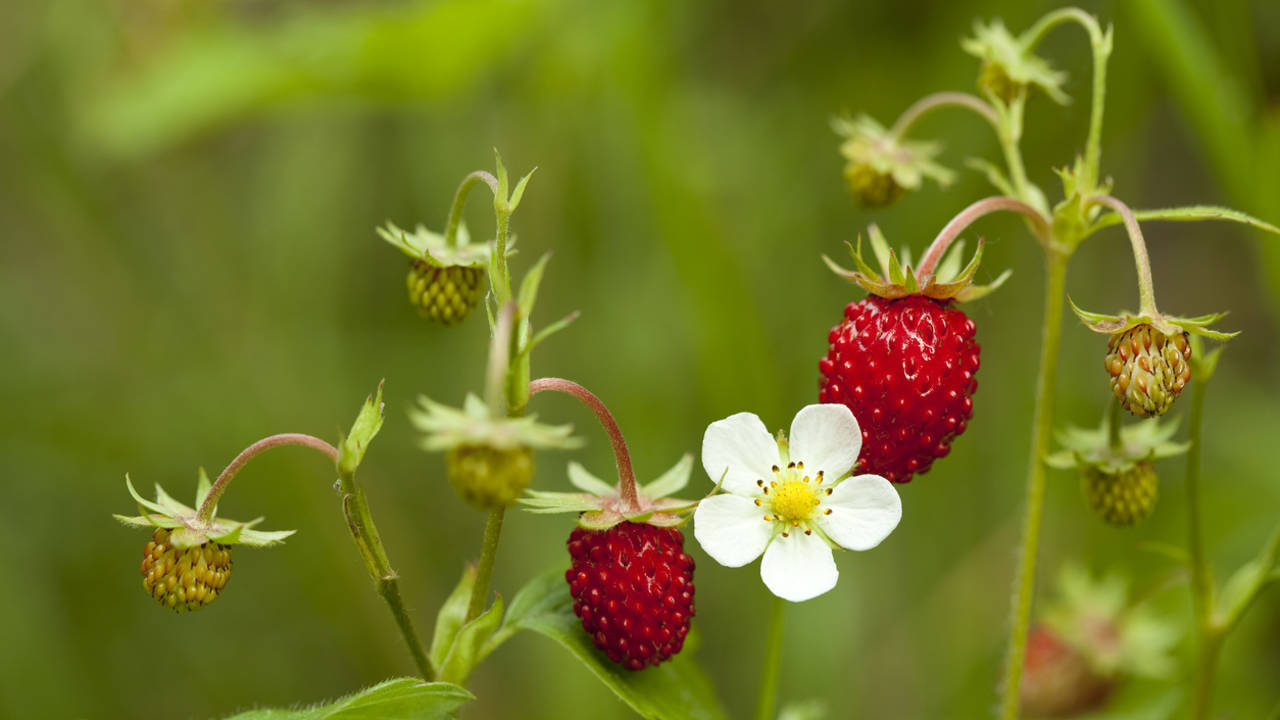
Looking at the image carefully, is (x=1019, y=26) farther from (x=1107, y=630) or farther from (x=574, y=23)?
(x=1107, y=630)

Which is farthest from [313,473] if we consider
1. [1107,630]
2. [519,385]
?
[519,385]

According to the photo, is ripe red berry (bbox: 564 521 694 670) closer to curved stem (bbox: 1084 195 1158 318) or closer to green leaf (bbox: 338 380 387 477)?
green leaf (bbox: 338 380 387 477)

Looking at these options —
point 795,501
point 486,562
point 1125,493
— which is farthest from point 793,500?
point 1125,493

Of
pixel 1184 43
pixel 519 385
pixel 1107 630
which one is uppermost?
pixel 1184 43

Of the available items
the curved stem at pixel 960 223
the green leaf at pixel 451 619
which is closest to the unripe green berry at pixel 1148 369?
the curved stem at pixel 960 223

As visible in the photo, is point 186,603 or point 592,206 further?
point 592,206

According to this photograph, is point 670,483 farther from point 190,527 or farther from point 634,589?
point 190,527

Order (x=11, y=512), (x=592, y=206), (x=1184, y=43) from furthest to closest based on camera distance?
1. (x=592, y=206)
2. (x=11, y=512)
3. (x=1184, y=43)
